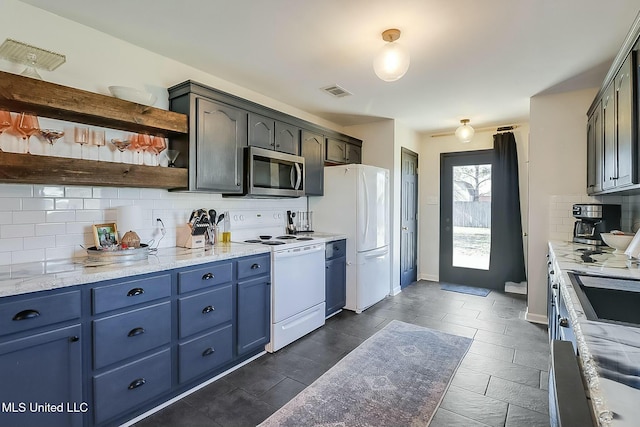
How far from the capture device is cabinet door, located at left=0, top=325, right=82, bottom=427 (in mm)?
1456

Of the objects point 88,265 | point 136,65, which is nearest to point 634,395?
point 88,265

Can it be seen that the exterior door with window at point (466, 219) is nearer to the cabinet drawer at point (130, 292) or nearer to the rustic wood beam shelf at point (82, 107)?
the rustic wood beam shelf at point (82, 107)

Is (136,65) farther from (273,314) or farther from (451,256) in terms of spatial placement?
(451,256)

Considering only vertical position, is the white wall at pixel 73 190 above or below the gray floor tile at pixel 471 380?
above

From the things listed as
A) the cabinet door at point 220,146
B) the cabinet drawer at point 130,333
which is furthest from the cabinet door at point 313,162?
the cabinet drawer at point 130,333

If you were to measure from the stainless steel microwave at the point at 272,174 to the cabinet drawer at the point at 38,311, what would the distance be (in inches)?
64.0

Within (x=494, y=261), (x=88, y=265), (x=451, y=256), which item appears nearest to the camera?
(x=88, y=265)

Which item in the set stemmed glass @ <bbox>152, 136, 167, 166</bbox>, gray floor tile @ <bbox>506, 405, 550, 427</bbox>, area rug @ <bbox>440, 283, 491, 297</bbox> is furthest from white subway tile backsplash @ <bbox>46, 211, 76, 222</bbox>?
area rug @ <bbox>440, 283, 491, 297</bbox>

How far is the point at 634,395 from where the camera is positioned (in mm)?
591

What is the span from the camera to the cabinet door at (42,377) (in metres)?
1.46

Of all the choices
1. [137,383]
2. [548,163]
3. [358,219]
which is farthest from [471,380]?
[548,163]

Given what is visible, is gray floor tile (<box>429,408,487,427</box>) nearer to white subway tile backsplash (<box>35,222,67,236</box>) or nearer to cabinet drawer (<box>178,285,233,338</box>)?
cabinet drawer (<box>178,285,233,338</box>)

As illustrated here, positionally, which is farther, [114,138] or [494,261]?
[494,261]

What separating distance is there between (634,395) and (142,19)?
9.31 ft
